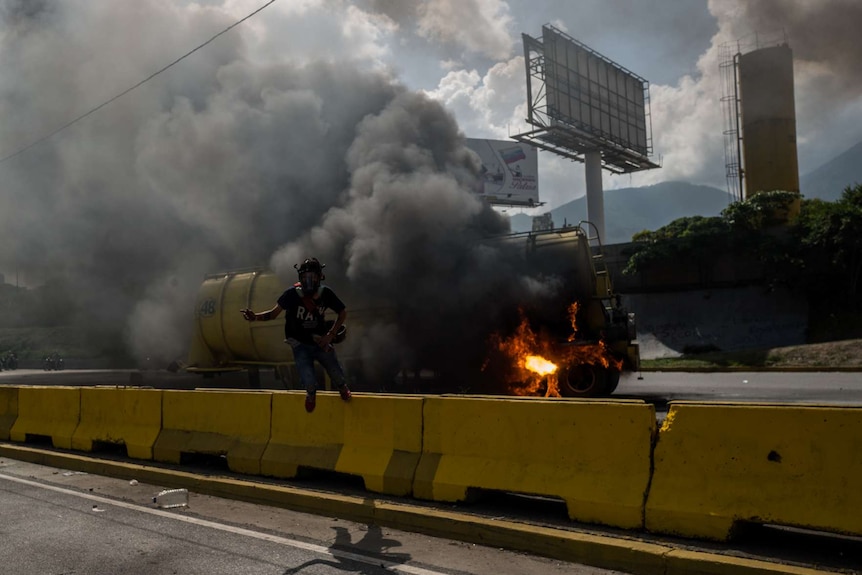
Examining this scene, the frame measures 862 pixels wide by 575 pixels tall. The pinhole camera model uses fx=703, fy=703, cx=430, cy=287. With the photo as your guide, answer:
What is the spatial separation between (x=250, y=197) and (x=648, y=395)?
9068mm

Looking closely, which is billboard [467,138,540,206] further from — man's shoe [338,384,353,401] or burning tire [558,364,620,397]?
man's shoe [338,384,353,401]

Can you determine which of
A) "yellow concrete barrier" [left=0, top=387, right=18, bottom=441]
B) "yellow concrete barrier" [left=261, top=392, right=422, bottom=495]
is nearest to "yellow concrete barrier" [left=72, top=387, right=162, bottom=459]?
"yellow concrete barrier" [left=0, top=387, right=18, bottom=441]

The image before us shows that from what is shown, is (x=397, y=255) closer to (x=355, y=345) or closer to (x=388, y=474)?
(x=355, y=345)

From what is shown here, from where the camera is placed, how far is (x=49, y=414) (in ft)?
29.7

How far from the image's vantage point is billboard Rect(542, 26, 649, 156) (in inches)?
1417

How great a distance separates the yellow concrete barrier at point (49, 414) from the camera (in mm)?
8664

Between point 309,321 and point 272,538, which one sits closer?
point 272,538

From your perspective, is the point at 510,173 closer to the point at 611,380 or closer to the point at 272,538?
the point at 611,380

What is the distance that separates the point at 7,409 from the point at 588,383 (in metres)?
8.53

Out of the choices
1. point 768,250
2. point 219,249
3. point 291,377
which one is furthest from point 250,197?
point 768,250

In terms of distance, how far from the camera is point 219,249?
1623 centimetres

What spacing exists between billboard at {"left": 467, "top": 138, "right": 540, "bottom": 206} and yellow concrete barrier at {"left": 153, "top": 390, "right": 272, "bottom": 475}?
43674 mm

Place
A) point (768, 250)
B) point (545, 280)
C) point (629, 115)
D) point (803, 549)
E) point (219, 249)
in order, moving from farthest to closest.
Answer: point (629, 115)
point (768, 250)
point (219, 249)
point (545, 280)
point (803, 549)

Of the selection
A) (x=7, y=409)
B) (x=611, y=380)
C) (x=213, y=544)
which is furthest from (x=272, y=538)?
(x=611, y=380)
